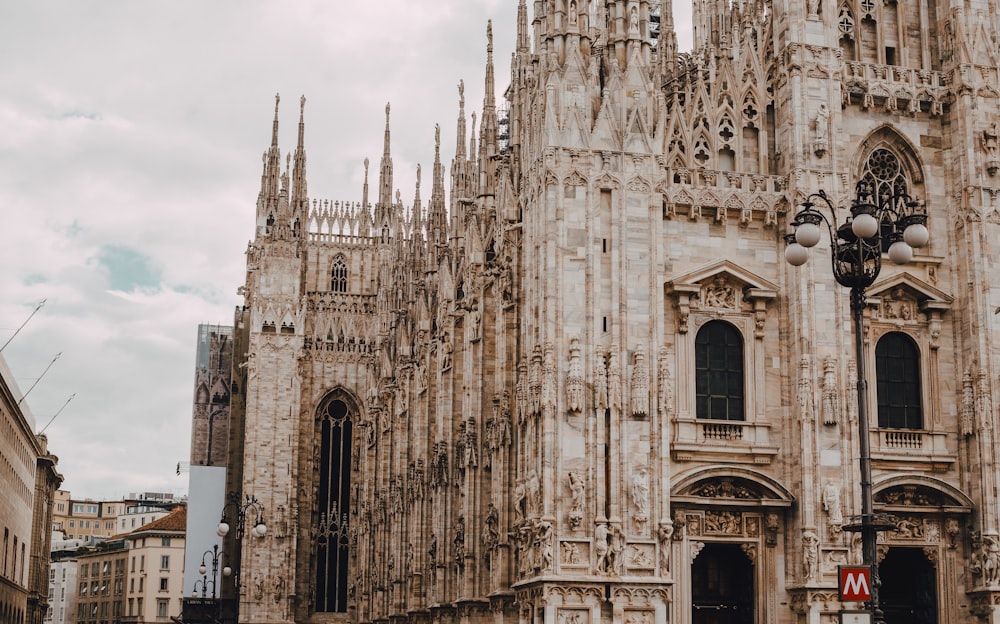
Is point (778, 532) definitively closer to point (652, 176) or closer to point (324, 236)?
point (652, 176)

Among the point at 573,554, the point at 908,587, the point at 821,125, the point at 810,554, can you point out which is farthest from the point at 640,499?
the point at 821,125

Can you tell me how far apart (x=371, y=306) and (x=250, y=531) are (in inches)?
546

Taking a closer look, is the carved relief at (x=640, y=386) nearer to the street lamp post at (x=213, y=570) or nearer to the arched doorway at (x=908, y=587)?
the arched doorway at (x=908, y=587)

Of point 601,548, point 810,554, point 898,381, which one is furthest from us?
point 898,381

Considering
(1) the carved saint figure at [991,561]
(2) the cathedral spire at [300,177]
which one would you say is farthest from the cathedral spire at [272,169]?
(1) the carved saint figure at [991,561]

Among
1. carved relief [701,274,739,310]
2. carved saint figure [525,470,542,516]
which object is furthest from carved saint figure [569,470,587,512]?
carved relief [701,274,739,310]

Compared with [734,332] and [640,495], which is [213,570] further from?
[734,332]

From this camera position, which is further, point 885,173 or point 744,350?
point 885,173

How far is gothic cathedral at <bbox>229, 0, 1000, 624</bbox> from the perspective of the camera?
30.9 m

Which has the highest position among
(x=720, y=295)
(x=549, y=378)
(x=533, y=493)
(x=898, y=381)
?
(x=720, y=295)

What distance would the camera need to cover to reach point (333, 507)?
66.6m

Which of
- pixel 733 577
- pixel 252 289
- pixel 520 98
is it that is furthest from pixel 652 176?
pixel 252 289

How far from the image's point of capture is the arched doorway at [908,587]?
33.6 meters

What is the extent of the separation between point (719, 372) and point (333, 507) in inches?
1463
